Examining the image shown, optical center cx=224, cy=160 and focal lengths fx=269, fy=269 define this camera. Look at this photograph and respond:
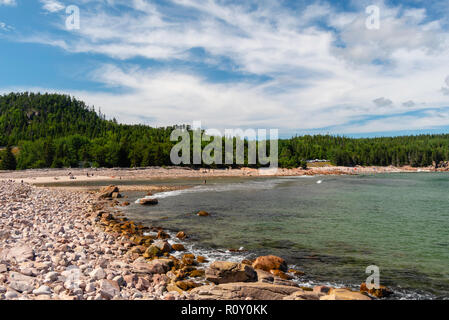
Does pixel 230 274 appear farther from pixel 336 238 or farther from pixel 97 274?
pixel 336 238

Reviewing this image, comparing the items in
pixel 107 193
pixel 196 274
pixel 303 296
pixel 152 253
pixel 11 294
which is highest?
pixel 11 294

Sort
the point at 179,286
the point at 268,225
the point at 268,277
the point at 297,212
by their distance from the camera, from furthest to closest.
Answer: the point at 297,212 < the point at 268,225 < the point at 268,277 < the point at 179,286

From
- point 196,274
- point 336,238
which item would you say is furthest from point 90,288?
point 336,238

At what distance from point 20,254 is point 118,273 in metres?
4.20

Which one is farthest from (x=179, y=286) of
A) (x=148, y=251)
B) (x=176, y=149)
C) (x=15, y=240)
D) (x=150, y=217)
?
(x=176, y=149)

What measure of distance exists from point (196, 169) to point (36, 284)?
14041 centimetres

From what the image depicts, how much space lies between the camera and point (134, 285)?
34.1 feet

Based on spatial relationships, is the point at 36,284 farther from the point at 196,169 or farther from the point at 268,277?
the point at 196,169

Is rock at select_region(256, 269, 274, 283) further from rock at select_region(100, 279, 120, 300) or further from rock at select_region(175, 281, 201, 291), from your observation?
Answer: rock at select_region(100, 279, 120, 300)

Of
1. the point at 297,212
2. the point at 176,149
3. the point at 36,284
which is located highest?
the point at 176,149

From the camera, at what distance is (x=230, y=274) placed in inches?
468

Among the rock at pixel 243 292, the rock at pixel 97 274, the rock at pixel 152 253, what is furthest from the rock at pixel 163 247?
the rock at pixel 243 292

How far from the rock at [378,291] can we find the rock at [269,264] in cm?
374
